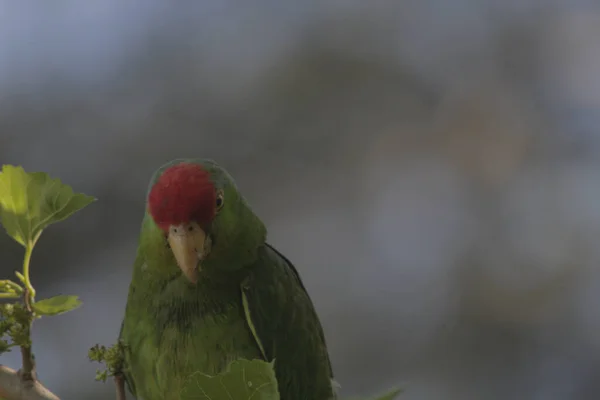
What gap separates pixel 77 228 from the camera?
1956 millimetres

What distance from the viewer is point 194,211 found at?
1.94ft

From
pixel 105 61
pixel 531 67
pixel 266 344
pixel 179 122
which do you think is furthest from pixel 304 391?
pixel 531 67

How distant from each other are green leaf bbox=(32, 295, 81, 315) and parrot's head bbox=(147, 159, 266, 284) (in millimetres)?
163

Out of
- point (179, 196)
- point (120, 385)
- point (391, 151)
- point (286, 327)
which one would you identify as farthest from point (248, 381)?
point (391, 151)

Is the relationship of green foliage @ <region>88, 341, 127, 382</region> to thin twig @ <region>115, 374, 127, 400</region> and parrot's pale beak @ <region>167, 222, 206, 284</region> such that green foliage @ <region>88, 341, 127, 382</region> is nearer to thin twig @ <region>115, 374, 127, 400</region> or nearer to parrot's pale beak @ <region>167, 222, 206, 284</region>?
thin twig @ <region>115, 374, 127, 400</region>

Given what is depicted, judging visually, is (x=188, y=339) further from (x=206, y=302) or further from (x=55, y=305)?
(x=55, y=305)

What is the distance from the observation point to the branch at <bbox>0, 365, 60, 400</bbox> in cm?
41

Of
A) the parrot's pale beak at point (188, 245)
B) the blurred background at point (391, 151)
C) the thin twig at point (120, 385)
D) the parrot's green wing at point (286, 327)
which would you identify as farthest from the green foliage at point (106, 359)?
the blurred background at point (391, 151)

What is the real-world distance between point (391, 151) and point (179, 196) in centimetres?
159

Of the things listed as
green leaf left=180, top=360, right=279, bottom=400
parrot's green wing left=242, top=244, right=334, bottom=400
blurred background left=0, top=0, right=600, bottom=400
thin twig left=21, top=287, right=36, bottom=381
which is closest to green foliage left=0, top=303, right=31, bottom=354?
thin twig left=21, top=287, right=36, bottom=381

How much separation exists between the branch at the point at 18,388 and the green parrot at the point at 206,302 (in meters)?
0.20

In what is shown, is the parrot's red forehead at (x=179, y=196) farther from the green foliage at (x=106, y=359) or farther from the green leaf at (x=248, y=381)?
the green leaf at (x=248, y=381)

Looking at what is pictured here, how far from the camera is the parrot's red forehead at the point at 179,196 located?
0.58 metres

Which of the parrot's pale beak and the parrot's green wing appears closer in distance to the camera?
the parrot's pale beak
